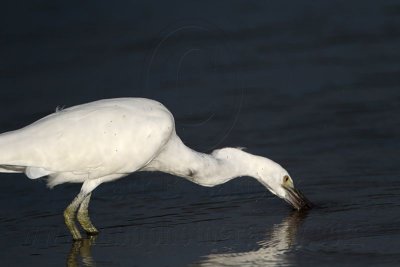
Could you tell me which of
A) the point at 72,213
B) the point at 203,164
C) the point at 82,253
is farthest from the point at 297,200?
the point at 82,253

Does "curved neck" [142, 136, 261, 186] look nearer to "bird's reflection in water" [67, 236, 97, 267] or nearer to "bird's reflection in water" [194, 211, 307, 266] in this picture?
"bird's reflection in water" [194, 211, 307, 266]

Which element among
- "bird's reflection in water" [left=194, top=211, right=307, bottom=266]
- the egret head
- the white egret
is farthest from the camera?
the egret head

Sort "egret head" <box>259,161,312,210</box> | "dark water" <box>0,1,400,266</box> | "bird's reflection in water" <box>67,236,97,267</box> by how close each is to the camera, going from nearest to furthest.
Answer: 1. "bird's reflection in water" <box>67,236,97,267</box>
2. "dark water" <box>0,1,400,266</box>
3. "egret head" <box>259,161,312,210</box>

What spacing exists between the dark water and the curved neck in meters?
0.38

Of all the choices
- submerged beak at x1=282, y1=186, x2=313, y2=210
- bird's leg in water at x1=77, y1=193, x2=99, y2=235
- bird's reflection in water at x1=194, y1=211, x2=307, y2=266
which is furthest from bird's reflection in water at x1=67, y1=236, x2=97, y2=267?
submerged beak at x1=282, y1=186, x2=313, y2=210

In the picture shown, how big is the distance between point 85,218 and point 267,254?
2.41 metres

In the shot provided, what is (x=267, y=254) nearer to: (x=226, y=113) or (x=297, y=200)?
(x=297, y=200)

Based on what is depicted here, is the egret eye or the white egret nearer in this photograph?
the white egret

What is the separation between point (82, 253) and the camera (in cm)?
1140

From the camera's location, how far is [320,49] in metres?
19.5

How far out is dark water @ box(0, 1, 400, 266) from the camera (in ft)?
37.5

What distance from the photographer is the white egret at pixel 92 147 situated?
39.3ft

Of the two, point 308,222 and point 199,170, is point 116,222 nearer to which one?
point 199,170

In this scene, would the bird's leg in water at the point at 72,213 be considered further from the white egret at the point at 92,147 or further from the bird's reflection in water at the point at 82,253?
the bird's reflection in water at the point at 82,253
